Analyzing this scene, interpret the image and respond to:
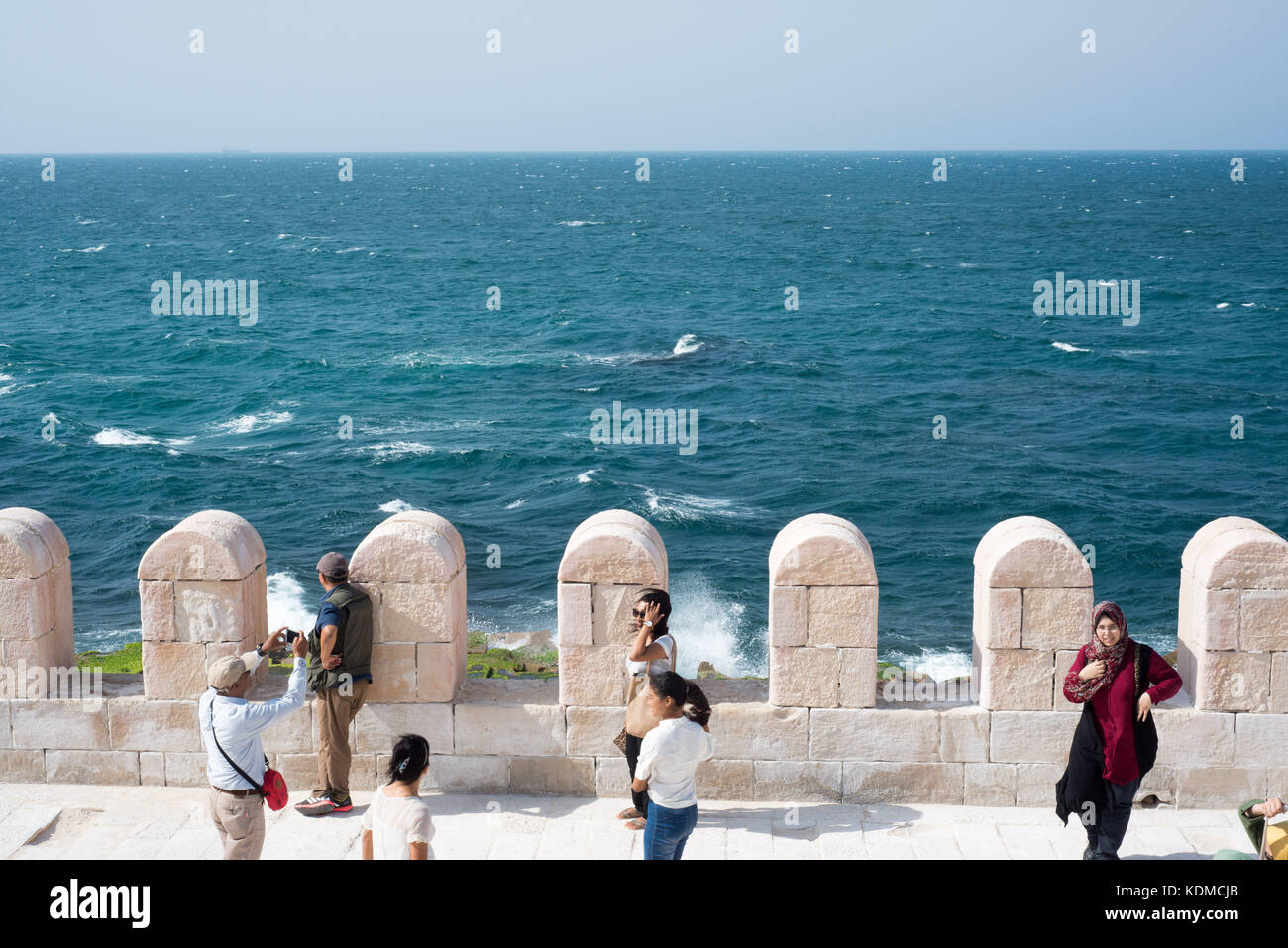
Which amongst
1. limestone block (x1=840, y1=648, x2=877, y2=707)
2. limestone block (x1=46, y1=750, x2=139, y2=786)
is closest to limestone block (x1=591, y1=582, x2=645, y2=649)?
limestone block (x1=840, y1=648, x2=877, y2=707)

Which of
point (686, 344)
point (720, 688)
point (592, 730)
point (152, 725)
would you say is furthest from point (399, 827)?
point (686, 344)

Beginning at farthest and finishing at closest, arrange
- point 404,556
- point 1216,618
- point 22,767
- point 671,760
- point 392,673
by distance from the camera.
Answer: point 22,767, point 392,673, point 404,556, point 1216,618, point 671,760

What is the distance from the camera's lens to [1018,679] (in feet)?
24.5

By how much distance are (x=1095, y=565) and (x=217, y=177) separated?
17347cm

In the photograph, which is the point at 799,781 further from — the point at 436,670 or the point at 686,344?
the point at 686,344

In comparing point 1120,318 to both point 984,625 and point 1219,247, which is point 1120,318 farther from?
point 984,625

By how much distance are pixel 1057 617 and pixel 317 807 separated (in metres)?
4.46

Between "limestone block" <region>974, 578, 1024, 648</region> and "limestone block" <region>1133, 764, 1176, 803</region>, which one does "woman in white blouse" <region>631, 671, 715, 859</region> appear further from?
"limestone block" <region>1133, 764, 1176, 803</region>

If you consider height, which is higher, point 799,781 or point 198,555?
point 198,555

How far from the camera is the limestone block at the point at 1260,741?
7.38m

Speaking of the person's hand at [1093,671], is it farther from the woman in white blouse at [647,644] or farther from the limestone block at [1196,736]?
the woman in white blouse at [647,644]

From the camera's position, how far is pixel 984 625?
7422 millimetres

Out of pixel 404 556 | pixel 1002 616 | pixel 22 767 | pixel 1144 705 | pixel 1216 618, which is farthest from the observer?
pixel 22 767

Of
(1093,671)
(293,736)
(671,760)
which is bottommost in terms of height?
(293,736)
